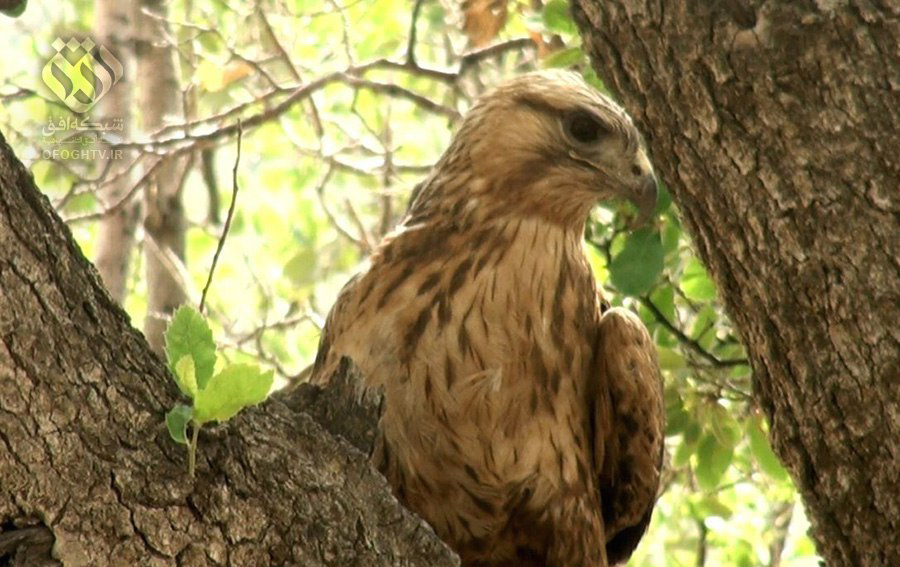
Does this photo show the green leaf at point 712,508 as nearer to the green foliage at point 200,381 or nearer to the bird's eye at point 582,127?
the bird's eye at point 582,127

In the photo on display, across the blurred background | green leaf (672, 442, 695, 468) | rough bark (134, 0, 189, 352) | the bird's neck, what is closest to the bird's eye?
the bird's neck

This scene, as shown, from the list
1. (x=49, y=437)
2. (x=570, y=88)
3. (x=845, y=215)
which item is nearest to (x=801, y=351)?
(x=845, y=215)

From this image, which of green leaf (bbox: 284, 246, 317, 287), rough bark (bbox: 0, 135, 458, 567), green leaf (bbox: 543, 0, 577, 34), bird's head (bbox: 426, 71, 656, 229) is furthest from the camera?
green leaf (bbox: 284, 246, 317, 287)

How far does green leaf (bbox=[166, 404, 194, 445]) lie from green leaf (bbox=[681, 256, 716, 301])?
220 centimetres

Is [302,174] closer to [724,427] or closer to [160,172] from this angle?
[160,172]

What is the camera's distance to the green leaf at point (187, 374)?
218 centimetres

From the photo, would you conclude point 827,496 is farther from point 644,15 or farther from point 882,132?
point 644,15

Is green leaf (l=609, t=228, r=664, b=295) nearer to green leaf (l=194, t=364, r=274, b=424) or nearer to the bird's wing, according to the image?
the bird's wing

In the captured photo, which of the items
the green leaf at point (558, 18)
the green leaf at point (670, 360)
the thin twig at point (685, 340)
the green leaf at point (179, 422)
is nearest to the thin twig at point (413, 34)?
the green leaf at point (558, 18)

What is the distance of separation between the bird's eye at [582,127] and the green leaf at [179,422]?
1.91 metres

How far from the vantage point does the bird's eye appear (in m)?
3.85

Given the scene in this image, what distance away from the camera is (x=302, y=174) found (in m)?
7.23

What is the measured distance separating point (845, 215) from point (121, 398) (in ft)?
4.86

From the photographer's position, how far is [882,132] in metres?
2.87
